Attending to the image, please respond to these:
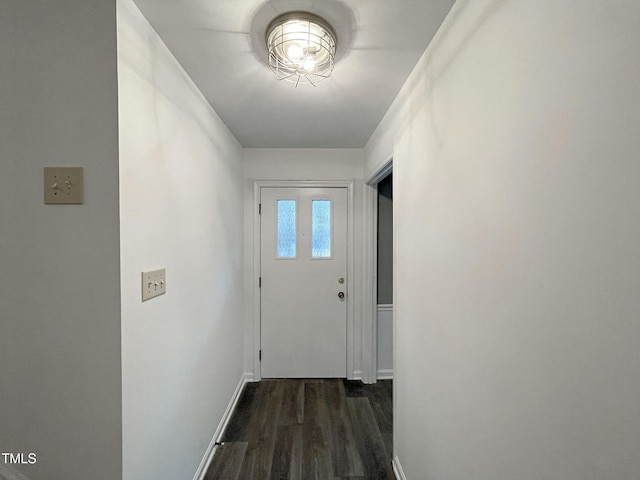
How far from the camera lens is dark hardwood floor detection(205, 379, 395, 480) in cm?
197

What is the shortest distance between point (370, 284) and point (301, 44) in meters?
2.26

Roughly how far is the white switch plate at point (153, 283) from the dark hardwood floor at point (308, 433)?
1.33m

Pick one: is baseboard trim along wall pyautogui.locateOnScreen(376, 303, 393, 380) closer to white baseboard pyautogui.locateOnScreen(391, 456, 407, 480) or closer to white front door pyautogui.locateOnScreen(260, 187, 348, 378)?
white front door pyautogui.locateOnScreen(260, 187, 348, 378)

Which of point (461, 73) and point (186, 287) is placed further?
point (186, 287)

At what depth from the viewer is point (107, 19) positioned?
1076mm

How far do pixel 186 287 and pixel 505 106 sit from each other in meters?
1.63

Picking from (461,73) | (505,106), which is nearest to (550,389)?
(505,106)

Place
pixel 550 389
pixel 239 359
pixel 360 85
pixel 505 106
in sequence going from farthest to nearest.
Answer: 1. pixel 239 359
2. pixel 360 85
3. pixel 505 106
4. pixel 550 389

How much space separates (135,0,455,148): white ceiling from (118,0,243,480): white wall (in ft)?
0.40

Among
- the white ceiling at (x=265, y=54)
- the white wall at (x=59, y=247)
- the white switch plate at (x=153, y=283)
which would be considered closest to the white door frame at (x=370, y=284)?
the white ceiling at (x=265, y=54)

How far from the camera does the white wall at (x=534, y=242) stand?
1.89ft

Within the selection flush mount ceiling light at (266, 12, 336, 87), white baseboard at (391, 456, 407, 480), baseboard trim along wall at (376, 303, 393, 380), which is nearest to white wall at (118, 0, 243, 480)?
flush mount ceiling light at (266, 12, 336, 87)

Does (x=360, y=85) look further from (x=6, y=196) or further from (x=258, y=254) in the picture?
(x=258, y=254)

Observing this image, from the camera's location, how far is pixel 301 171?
3.16 m
